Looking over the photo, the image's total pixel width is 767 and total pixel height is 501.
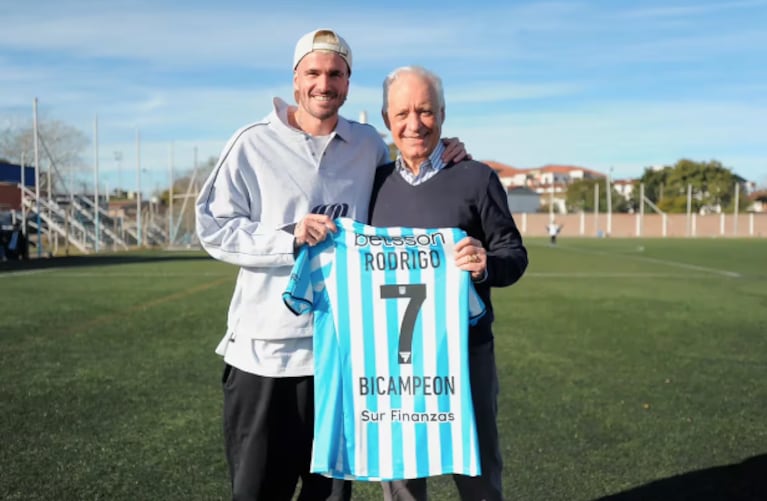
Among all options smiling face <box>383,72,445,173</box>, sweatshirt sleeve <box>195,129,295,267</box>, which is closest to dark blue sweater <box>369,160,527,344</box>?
smiling face <box>383,72,445,173</box>

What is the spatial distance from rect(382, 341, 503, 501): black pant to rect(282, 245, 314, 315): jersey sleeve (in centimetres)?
63

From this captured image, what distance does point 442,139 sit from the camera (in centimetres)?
282

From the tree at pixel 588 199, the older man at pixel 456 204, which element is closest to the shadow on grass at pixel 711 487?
the older man at pixel 456 204

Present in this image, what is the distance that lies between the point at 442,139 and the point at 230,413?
1.30 meters

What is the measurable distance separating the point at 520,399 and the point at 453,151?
147 inches

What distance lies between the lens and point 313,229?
252 centimetres

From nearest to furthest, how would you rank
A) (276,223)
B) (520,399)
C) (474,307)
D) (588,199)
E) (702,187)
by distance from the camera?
(474,307), (276,223), (520,399), (702,187), (588,199)

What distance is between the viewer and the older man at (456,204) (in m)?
2.62

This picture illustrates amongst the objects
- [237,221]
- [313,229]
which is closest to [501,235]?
[313,229]

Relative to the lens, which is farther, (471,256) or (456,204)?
(456,204)

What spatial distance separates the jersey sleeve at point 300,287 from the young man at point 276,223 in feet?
0.35

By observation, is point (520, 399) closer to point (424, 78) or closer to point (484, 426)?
point (484, 426)

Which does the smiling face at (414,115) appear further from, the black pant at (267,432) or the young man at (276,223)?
the black pant at (267,432)

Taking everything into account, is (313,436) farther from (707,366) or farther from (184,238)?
(184,238)
